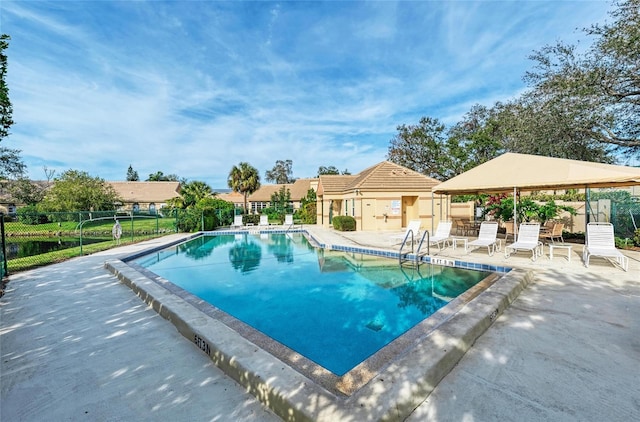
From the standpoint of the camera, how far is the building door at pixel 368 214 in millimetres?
19594

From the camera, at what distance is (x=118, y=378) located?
10.3 ft

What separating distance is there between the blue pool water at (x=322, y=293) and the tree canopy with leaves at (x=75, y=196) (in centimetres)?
2663

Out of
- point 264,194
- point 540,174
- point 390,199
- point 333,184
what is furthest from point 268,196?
point 540,174

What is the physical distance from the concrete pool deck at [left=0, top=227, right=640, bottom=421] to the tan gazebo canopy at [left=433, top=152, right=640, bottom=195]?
348 centimetres

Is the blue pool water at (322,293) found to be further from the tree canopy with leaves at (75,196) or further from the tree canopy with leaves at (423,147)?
the tree canopy with leaves at (75,196)

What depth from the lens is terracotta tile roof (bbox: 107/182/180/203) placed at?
1975 inches

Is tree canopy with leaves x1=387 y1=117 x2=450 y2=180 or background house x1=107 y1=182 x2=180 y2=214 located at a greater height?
tree canopy with leaves x1=387 y1=117 x2=450 y2=180

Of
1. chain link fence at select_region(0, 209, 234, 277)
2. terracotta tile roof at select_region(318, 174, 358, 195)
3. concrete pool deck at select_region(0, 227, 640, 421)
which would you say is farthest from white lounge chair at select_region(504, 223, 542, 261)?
chain link fence at select_region(0, 209, 234, 277)

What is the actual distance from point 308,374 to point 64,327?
13.7 ft

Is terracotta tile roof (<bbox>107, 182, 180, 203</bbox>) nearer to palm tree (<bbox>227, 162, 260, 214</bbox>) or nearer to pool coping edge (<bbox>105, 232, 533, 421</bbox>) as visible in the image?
palm tree (<bbox>227, 162, 260, 214</bbox>)

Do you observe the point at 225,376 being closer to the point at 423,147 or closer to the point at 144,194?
the point at 423,147

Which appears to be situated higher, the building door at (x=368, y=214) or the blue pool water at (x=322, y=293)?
the building door at (x=368, y=214)

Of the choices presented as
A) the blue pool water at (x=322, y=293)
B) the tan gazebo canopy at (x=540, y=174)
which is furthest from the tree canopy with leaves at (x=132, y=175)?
the tan gazebo canopy at (x=540, y=174)

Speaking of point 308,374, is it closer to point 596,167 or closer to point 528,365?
point 528,365
